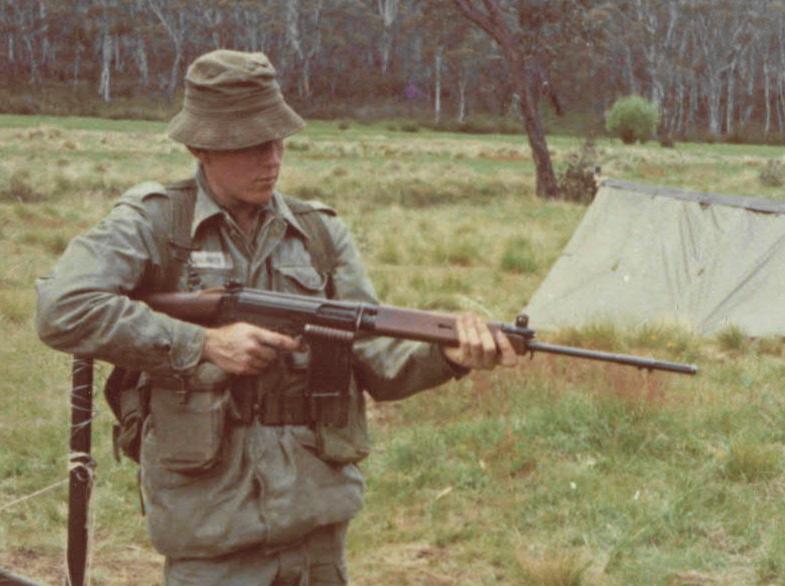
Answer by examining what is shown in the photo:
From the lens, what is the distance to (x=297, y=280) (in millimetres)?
3508

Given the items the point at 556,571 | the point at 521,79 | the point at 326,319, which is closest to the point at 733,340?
the point at 556,571

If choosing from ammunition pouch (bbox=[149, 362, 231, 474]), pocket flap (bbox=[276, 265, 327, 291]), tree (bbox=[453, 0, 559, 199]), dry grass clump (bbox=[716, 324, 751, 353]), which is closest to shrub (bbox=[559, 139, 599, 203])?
tree (bbox=[453, 0, 559, 199])

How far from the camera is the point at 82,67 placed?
3292 inches

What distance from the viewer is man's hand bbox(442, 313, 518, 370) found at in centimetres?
336

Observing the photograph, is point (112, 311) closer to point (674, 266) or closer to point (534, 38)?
point (674, 266)

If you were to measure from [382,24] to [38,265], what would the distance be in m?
74.7

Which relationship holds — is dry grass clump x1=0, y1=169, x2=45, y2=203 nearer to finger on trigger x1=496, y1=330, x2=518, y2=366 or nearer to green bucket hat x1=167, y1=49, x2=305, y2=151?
green bucket hat x1=167, y1=49, x2=305, y2=151

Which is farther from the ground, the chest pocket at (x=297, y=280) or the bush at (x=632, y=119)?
the chest pocket at (x=297, y=280)

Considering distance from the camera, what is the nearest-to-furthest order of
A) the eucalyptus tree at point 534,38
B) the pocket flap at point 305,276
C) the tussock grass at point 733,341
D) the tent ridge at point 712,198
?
the pocket flap at point 305,276, the tussock grass at point 733,341, the tent ridge at point 712,198, the eucalyptus tree at point 534,38

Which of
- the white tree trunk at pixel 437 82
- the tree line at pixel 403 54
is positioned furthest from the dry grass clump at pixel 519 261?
the white tree trunk at pixel 437 82

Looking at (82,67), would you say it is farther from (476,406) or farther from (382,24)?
(476,406)

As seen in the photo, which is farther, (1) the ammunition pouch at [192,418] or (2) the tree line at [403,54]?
(2) the tree line at [403,54]

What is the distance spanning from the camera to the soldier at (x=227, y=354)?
10.9 feet

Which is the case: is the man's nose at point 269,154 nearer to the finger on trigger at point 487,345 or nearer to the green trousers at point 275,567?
the finger on trigger at point 487,345
